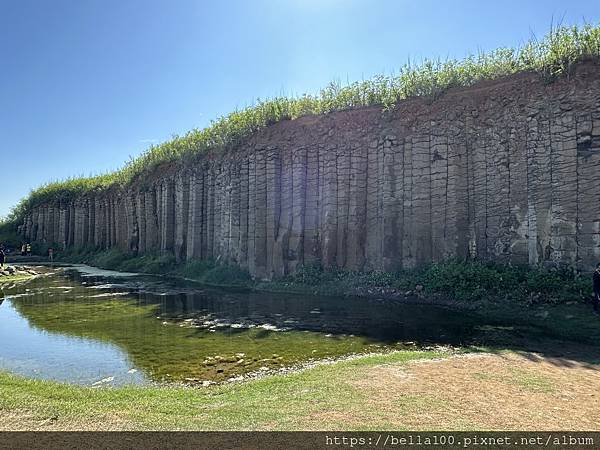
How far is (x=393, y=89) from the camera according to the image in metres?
19.8

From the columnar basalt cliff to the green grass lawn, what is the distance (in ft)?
30.7

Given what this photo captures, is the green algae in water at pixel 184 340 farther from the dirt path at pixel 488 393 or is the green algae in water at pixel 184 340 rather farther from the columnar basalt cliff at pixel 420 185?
the columnar basalt cliff at pixel 420 185

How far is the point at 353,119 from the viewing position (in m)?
20.3

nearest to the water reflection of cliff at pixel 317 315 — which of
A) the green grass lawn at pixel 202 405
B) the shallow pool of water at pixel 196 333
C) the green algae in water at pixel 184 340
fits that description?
the shallow pool of water at pixel 196 333

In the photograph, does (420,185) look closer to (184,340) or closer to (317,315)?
(317,315)

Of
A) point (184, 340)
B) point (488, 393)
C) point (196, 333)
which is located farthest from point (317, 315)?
point (488, 393)

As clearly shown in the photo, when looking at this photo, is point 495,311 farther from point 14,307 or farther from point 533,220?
point 14,307

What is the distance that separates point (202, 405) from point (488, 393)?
3.66m

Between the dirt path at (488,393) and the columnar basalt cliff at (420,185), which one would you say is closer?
the dirt path at (488,393)

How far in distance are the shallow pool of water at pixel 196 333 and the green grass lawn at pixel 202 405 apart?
1002 millimetres

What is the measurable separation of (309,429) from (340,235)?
14418mm

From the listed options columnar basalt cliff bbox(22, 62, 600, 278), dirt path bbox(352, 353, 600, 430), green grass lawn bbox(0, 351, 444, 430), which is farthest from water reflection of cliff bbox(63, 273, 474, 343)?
green grass lawn bbox(0, 351, 444, 430)

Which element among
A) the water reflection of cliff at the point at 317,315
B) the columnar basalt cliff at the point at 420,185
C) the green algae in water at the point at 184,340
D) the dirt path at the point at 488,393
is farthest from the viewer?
the columnar basalt cliff at the point at 420,185

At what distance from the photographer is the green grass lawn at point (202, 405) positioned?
16.9 ft
